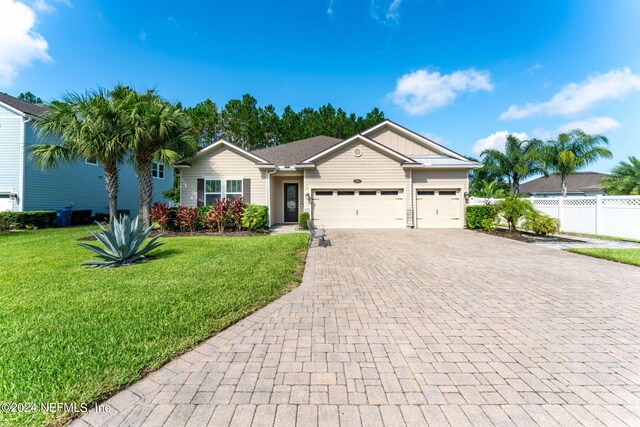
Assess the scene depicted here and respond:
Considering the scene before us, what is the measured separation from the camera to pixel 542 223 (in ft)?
35.4

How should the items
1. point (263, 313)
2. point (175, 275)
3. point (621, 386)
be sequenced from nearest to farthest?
Result: 1. point (621, 386)
2. point (263, 313)
3. point (175, 275)

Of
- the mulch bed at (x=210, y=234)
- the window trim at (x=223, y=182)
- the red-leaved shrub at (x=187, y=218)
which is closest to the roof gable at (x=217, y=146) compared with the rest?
the window trim at (x=223, y=182)

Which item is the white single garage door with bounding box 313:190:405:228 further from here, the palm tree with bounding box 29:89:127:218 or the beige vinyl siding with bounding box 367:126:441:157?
the palm tree with bounding box 29:89:127:218

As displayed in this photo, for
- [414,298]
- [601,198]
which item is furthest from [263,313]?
[601,198]

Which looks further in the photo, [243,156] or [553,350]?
[243,156]

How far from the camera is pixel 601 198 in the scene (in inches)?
438

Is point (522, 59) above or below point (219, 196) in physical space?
above

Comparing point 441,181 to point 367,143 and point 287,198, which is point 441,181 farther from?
point 287,198

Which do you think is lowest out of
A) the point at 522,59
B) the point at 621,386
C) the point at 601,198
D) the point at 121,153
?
the point at 621,386

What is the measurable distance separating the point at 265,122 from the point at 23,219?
797 inches

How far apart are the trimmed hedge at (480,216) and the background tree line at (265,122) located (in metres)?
17.6

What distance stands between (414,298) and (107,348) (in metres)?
4.15

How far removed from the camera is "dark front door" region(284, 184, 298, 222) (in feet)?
53.6

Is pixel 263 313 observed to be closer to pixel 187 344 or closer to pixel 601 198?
pixel 187 344
